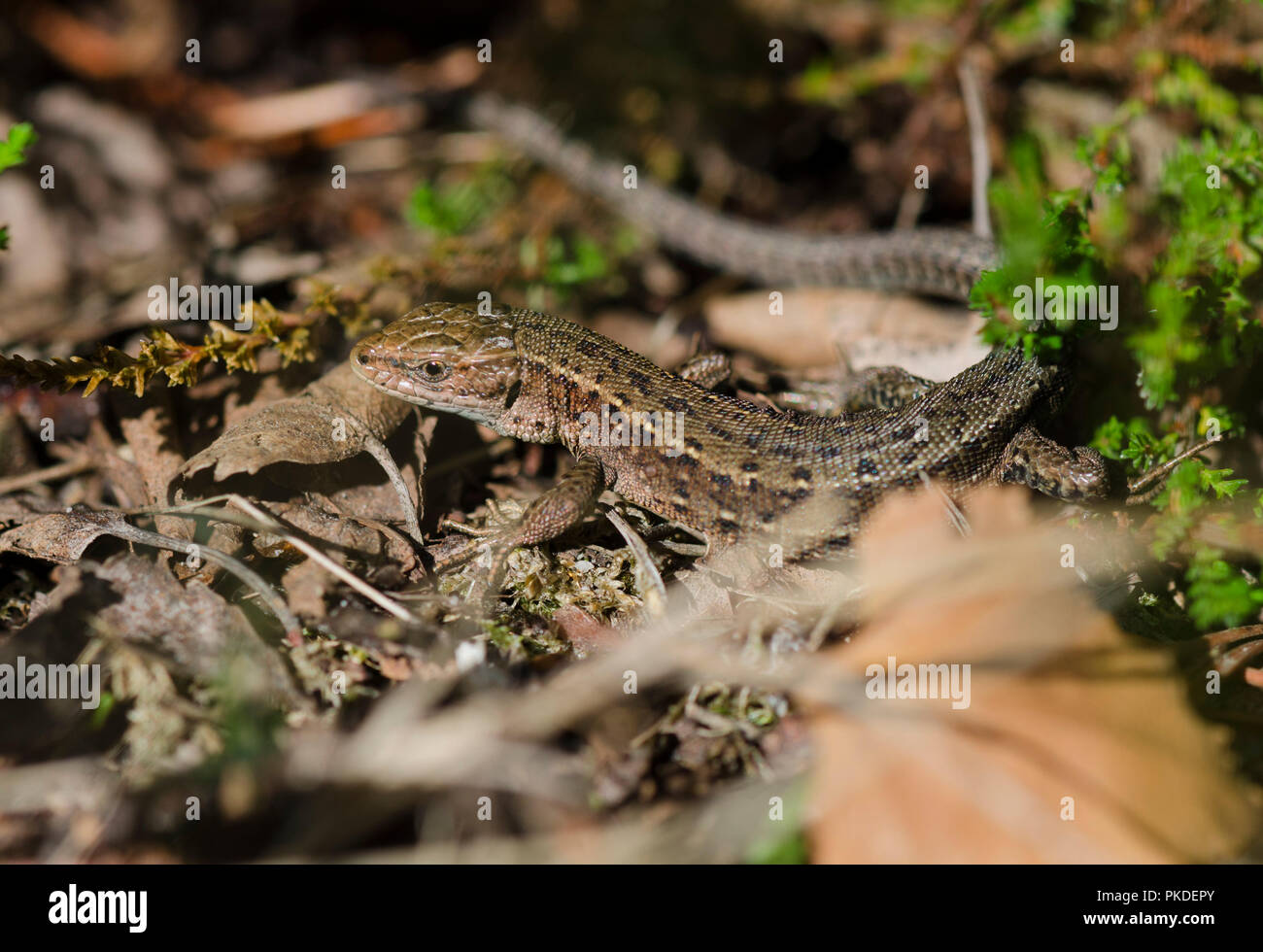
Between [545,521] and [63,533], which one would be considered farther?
[545,521]

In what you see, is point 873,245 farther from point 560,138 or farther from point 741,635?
point 741,635

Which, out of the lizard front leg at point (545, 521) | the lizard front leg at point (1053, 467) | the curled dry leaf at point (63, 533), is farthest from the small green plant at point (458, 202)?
the lizard front leg at point (1053, 467)

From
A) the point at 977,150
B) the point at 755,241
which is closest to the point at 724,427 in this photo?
the point at 755,241

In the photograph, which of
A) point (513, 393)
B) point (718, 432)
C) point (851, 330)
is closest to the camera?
point (718, 432)

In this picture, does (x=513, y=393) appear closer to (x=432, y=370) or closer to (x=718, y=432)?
(x=432, y=370)

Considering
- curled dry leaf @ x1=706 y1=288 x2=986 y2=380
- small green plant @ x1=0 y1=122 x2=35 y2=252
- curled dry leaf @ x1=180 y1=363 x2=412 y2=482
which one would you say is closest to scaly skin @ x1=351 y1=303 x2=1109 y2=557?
curled dry leaf @ x1=180 y1=363 x2=412 y2=482

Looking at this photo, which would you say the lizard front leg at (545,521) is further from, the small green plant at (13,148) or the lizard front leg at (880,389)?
the small green plant at (13,148)
